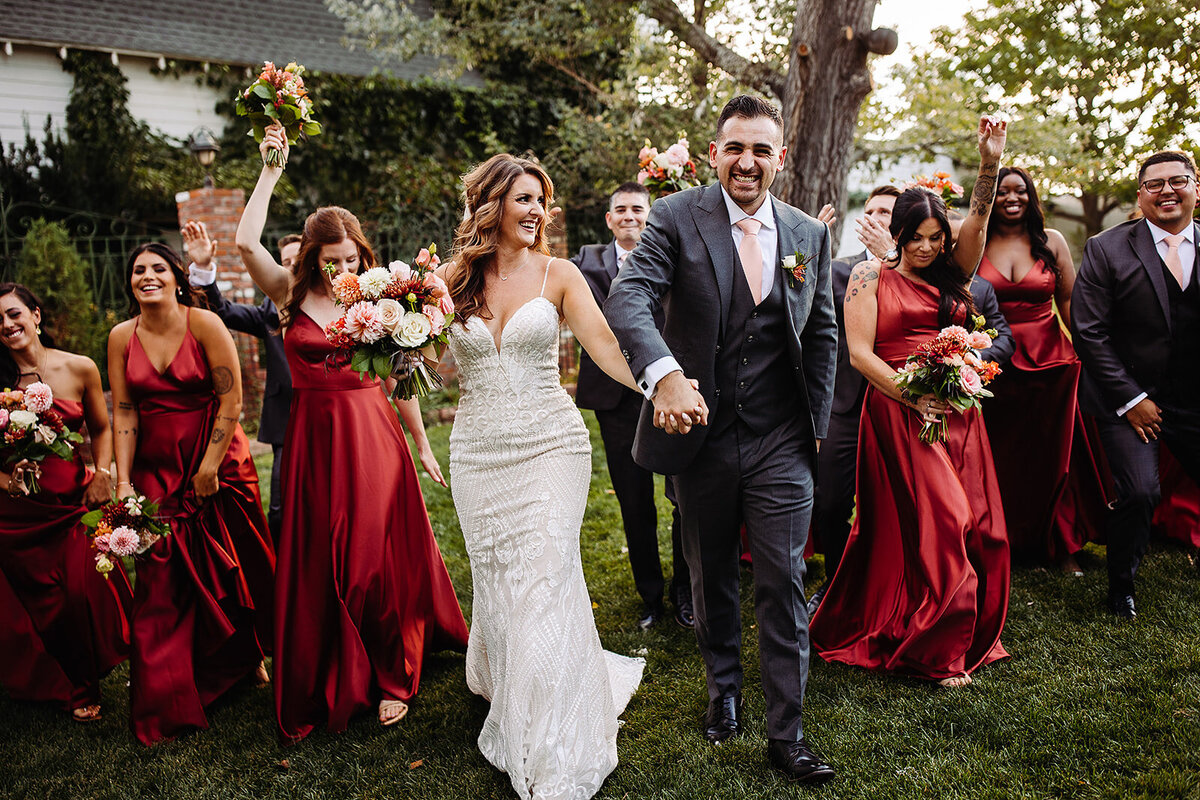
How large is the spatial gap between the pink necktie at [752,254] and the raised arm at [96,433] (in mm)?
3574

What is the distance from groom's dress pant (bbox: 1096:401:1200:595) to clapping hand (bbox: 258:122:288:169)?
463 centimetres

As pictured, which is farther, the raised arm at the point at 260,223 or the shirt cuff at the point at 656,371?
the raised arm at the point at 260,223

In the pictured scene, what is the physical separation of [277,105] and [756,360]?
267cm

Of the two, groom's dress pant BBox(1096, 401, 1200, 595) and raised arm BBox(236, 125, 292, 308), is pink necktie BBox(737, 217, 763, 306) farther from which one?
groom's dress pant BBox(1096, 401, 1200, 595)

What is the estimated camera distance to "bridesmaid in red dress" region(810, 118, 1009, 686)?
428 centimetres

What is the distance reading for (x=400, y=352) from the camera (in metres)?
3.59

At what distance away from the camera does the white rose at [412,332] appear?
349 cm

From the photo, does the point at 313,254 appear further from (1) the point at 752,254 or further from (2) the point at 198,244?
(1) the point at 752,254

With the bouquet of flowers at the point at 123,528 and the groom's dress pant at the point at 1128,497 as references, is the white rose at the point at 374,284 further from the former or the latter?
the groom's dress pant at the point at 1128,497

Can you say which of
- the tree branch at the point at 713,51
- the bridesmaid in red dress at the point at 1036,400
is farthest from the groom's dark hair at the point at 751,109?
the tree branch at the point at 713,51

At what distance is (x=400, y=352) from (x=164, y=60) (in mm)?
13919

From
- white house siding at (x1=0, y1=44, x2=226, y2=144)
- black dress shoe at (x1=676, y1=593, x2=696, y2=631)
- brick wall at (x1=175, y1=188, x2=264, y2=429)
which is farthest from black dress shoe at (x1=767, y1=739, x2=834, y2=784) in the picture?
white house siding at (x1=0, y1=44, x2=226, y2=144)

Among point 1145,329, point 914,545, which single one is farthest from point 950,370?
point 1145,329

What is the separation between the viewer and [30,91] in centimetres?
1389
